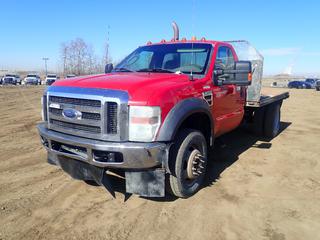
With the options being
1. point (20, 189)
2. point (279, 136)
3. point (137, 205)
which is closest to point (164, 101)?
point (137, 205)

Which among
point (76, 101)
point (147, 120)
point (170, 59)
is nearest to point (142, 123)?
point (147, 120)

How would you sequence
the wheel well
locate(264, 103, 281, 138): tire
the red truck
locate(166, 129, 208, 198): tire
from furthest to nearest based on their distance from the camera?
1. locate(264, 103, 281, 138): tire
2. the wheel well
3. locate(166, 129, 208, 198): tire
4. the red truck

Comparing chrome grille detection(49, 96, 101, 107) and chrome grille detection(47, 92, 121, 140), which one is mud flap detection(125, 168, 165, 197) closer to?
chrome grille detection(47, 92, 121, 140)

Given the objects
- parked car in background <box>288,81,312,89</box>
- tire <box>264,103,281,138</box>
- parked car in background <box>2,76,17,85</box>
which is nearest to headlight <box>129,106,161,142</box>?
tire <box>264,103,281,138</box>

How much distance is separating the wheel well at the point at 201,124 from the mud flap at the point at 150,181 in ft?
2.71

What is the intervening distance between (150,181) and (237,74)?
2.03m

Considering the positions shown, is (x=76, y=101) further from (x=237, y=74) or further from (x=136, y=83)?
(x=237, y=74)

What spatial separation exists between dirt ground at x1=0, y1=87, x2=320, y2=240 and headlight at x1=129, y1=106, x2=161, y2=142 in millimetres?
951

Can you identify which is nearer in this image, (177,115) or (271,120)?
(177,115)

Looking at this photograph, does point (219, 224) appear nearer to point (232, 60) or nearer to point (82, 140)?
point (82, 140)

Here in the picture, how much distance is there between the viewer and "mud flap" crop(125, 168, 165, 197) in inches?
151

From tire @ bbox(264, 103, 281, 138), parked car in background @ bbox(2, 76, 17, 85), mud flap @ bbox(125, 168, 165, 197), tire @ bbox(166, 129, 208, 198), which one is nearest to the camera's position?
mud flap @ bbox(125, 168, 165, 197)

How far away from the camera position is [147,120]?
357 centimetres

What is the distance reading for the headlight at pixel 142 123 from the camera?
3.56 m
